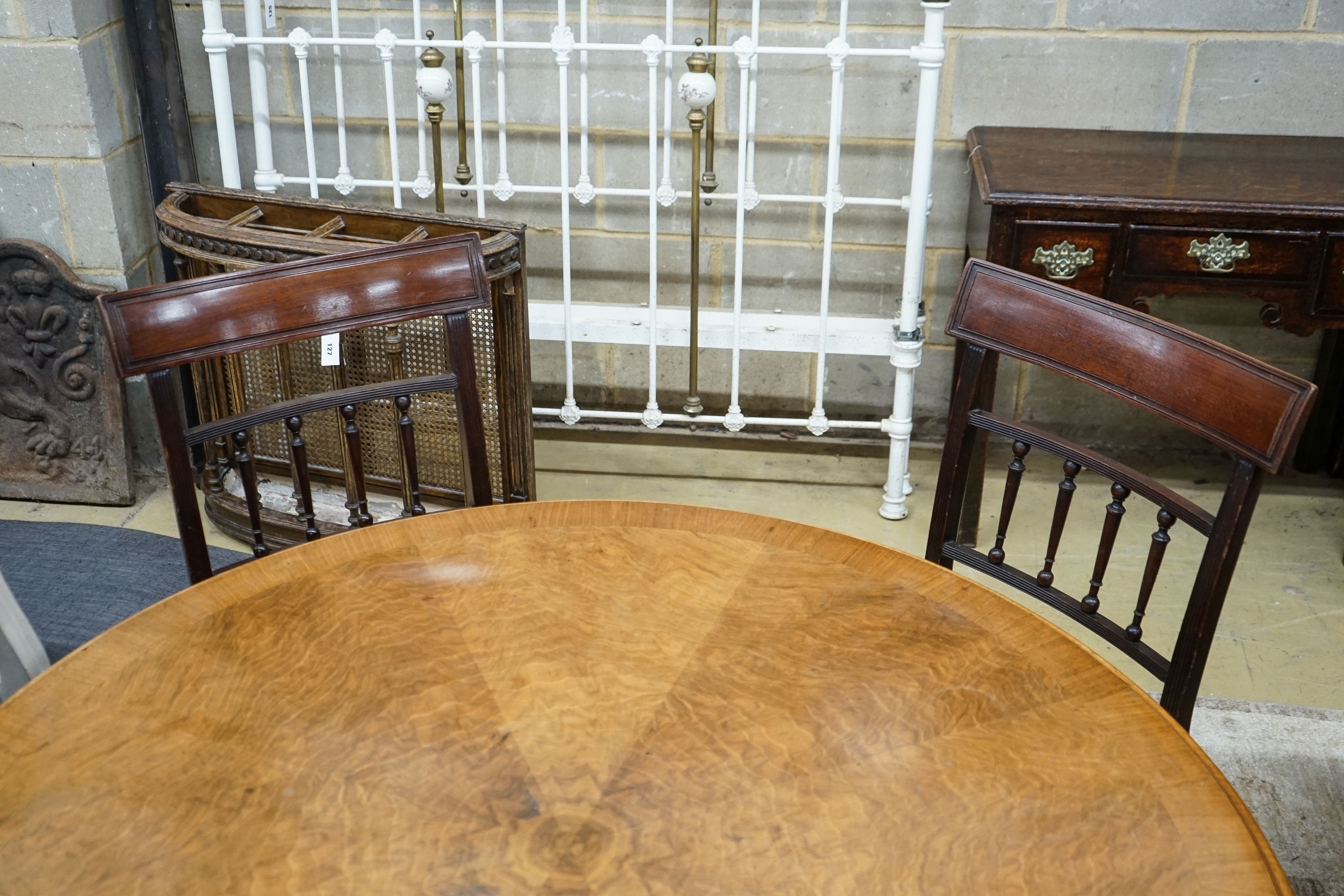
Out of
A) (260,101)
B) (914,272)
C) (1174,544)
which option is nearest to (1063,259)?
(914,272)

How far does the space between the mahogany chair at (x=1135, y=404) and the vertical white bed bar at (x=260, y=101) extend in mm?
1768

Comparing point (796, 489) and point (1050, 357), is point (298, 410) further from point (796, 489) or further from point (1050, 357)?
point (796, 489)

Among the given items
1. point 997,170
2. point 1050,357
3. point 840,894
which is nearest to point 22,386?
point 997,170

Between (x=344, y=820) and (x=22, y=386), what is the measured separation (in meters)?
2.26

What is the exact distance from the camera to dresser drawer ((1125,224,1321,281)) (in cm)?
221

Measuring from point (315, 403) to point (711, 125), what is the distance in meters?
1.54

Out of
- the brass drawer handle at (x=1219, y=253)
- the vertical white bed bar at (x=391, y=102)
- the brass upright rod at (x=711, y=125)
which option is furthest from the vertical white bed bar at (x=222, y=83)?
the brass drawer handle at (x=1219, y=253)

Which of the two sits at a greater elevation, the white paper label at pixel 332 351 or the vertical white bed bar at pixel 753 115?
the vertical white bed bar at pixel 753 115

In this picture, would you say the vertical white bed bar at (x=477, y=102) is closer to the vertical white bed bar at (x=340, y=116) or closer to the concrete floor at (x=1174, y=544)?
the vertical white bed bar at (x=340, y=116)

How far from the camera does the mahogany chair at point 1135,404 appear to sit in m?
1.19

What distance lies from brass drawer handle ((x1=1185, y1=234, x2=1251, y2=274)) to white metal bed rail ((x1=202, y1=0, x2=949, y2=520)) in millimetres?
563

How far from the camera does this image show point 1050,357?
4.50 feet

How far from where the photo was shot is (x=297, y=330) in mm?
1435

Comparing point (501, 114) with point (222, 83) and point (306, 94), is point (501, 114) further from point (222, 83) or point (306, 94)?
point (222, 83)
